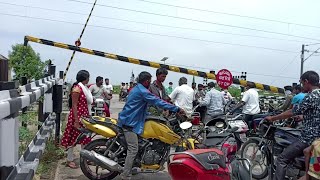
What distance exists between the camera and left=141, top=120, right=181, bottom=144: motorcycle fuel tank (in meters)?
5.55

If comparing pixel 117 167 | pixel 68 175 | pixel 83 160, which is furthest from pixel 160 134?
pixel 68 175

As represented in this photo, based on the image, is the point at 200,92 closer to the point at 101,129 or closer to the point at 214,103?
the point at 214,103

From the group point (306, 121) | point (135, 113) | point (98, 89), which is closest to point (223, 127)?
point (135, 113)

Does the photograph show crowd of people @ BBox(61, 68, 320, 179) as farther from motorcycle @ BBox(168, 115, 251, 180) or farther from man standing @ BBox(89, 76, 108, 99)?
man standing @ BBox(89, 76, 108, 99)

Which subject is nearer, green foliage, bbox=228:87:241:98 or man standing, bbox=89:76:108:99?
man standing, bbox=89:76:108:99

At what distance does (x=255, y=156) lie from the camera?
20.5 feet

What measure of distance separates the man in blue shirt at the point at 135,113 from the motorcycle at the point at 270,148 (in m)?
1.27

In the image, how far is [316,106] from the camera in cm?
437

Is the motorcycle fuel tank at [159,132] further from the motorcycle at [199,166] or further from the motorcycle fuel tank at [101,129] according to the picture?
the motorcycle at [199,166]

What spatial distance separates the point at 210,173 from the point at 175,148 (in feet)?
8.47

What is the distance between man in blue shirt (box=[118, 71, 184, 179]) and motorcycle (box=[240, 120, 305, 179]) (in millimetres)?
1266

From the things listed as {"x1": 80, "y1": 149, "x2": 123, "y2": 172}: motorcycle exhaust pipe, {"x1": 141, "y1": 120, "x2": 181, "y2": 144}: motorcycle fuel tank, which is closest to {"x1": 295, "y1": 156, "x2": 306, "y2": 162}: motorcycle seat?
{"x1": 141, "y1": 120, "x2": 181, "y2": 144}: motorcycle fuel tank

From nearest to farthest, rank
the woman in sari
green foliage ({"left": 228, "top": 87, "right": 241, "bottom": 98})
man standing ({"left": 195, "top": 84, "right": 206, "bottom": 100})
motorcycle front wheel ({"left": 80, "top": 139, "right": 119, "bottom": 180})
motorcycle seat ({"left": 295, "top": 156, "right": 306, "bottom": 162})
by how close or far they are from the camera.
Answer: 1. motorcycle seat ({"left": 295, "top": 156, "right": 306, "bottom": 162})
2. motorcycle front wheel ({"left": 80, "top": 139, "right": 119, "bottom": 180})
3. the woman in sari
4. man standing ({"left": 195, "top": 84, "right": 206, "bottom": 100})
5. green foliage ({"left": 228, "top": 87, "right": 241, "bottom": 98})

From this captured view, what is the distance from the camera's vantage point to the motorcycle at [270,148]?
191 inches
